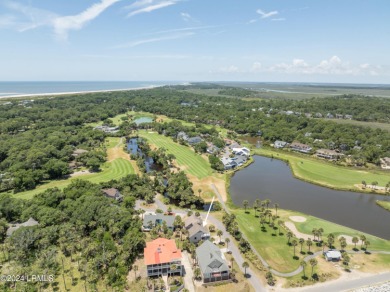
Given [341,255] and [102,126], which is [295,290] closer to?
[341,255]

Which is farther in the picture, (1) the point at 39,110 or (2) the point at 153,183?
(1) the point at 39,110

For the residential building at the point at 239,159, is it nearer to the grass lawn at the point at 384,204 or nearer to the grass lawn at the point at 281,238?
the grass lawn at the point at 281,238

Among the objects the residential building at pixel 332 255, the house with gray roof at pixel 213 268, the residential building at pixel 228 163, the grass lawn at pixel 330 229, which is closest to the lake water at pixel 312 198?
the grass lawn at pixel 330 229

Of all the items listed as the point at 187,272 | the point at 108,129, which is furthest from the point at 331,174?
the point at 108,129

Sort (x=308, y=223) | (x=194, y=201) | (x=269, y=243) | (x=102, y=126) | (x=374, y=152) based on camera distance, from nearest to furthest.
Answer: (x=269, y=243), (x=308, y=223), (x=194, y=201), (x=374, y=152), (x=102, y=126)

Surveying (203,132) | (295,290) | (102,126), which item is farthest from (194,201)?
(102,126)

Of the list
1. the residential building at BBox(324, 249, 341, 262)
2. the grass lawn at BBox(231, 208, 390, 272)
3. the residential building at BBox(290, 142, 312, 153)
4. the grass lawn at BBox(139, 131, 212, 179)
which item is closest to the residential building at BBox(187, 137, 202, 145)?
the grass lawn at BBox(139, 131, 212, 179)
